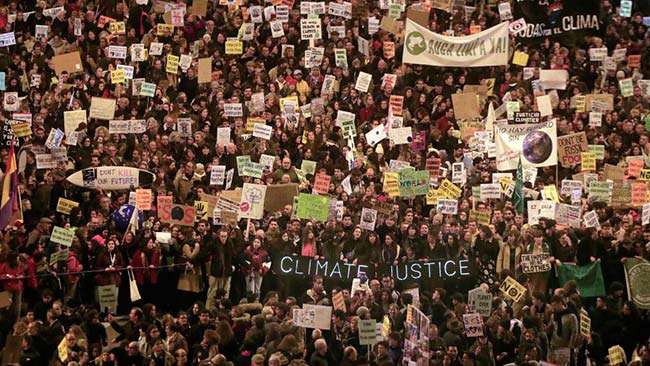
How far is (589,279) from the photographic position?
20906mm

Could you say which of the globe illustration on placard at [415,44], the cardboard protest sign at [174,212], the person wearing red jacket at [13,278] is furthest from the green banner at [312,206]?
the globe illustration on placard at [415,44]

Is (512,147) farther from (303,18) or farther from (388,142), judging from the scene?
(303,18)

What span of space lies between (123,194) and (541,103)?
21.1 ft

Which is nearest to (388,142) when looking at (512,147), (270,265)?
(512,147)

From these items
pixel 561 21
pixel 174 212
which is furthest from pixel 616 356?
pixel 561 21

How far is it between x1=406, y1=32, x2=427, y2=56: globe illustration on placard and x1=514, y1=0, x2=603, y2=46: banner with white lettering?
5.53 feet

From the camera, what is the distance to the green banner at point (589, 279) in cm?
2084

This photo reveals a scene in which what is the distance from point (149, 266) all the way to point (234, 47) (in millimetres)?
5862

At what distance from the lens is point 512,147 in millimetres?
23844

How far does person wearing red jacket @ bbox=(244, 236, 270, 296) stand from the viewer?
70.3 feet

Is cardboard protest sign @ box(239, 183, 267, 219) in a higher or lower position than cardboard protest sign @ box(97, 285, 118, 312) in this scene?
higher

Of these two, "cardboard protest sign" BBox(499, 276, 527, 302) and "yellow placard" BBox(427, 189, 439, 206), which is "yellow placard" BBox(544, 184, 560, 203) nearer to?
"yellow placard" BBox(427, 189, 439, 206)

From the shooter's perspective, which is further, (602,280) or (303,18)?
(303,18)

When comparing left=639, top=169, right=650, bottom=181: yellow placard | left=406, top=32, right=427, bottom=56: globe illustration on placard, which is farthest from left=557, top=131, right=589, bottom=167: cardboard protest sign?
left=406, top=32, right=427, bottom=56: globe illustration on placard
